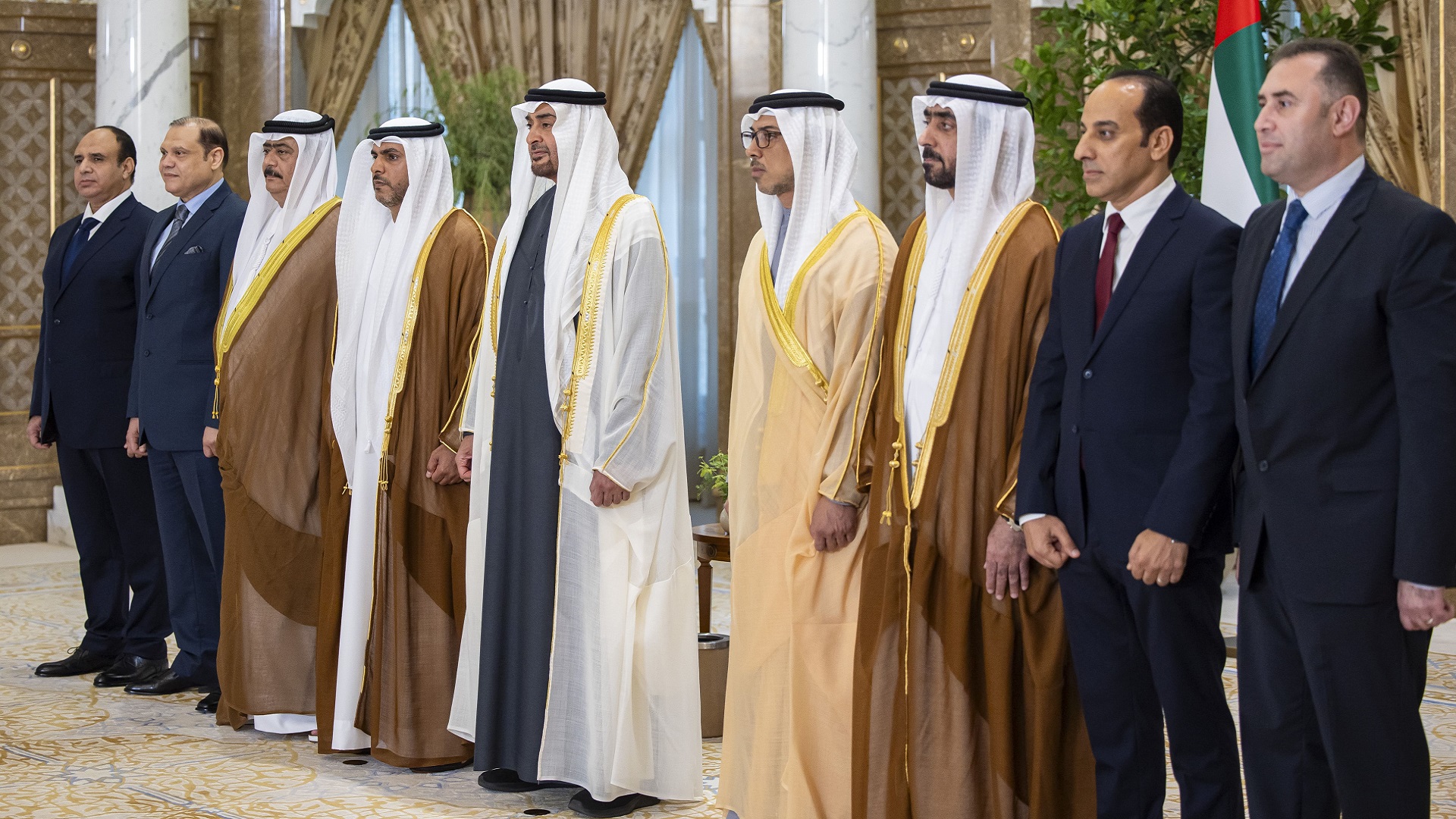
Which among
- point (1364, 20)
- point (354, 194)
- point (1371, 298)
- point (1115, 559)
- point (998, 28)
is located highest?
point (998, 28)

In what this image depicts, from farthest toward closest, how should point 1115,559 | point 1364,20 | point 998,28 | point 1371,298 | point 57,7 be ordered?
point 57,7 → point 998,28 → point 1364,20 → point 1115,559 → point 1371,298

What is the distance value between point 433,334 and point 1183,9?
2.98 meters

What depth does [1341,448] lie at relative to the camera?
2160 mm

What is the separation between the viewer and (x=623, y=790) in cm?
331

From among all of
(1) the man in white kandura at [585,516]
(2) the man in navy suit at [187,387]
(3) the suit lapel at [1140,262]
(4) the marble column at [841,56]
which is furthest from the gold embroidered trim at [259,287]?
(4) the marble column at [841,56]

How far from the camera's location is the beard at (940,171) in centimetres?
280

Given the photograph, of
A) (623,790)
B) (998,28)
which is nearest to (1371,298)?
(623,790)

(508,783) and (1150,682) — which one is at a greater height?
(1150,682)

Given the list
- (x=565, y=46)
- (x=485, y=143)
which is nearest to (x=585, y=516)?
(x=485, y=143)

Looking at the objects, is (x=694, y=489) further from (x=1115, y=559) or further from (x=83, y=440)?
(x=1115, y=559)

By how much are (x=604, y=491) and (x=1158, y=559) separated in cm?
138

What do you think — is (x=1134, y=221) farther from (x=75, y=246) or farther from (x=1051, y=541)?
(x=75, y=246)

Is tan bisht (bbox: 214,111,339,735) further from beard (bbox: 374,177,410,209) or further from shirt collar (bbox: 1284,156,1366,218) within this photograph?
shirt collar (bbox: 1284,156,1366,218)

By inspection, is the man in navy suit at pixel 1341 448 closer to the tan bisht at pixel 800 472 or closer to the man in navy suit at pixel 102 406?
the tan bisht at pixel 800 472
